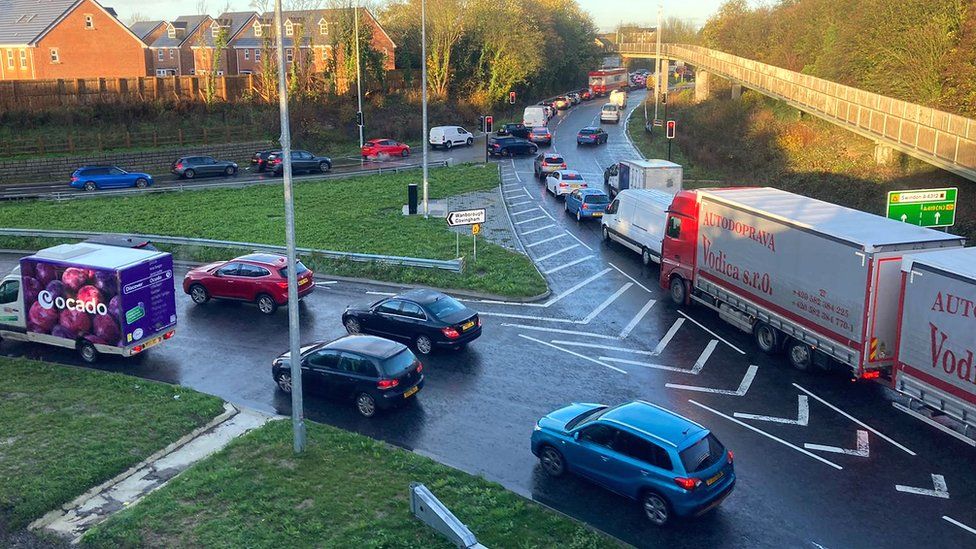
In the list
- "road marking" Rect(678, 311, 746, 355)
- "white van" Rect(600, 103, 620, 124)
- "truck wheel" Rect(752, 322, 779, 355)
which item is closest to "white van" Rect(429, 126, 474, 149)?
"white van" Rect(600, 103, 620, 124)

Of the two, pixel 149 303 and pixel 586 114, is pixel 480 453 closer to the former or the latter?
pixel 149 303

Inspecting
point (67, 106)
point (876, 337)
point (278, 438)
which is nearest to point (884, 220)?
point (876, 337)

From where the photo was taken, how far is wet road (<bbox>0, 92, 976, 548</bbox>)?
12.2 metres

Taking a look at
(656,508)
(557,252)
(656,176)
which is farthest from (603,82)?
(656,508)

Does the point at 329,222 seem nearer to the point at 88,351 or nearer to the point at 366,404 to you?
the point at 88,351

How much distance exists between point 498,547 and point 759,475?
5019mm

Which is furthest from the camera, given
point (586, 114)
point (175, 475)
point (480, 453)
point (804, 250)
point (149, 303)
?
point (586, 114)

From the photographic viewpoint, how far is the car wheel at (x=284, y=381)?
1689 centimetres

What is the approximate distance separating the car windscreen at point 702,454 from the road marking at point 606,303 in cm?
965

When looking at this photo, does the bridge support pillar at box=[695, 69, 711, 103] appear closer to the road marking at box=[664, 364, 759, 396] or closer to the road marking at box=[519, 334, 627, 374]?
the road marking at box=[519, 334, 627, 374]

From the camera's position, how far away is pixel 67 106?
52969mm

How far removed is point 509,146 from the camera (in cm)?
5550

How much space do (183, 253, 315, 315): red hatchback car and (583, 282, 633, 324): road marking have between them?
7.88 meters

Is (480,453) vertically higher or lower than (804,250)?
lower
